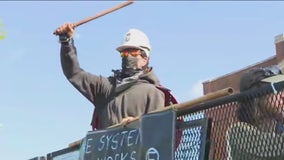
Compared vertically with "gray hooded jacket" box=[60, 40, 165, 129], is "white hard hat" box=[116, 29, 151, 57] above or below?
above

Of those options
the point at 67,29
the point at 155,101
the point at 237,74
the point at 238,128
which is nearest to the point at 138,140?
the point at 155,101

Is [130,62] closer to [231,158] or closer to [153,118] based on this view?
[153,118]

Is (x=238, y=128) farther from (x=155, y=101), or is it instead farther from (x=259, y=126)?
(x=155, y=101)

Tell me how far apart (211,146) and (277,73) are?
572mm

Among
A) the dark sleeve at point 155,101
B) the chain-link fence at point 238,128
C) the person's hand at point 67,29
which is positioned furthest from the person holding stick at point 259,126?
the person's hand at point 67,29

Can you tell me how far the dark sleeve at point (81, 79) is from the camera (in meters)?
4.88

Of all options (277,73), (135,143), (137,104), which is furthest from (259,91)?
(137,104)

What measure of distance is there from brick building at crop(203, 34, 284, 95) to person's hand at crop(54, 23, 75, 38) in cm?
1861

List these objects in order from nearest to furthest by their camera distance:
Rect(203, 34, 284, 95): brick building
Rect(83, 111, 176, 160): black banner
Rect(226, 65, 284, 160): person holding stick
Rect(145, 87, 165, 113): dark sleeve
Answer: Rect(226, 65, 284, 160): person holding stick → Rect(83, 111, 176, 160): black banner → Rect(145, 87, 165, 113): dark sleeve → Rect(203, 34, 284, 95): brick building

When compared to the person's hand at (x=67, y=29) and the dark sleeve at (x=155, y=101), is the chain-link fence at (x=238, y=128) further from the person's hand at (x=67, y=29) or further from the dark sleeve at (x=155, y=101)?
the person's hand at (x=67, y=29)

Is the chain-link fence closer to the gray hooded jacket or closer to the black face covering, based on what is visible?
the gray hooded jacket

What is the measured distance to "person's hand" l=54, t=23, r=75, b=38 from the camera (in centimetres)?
482

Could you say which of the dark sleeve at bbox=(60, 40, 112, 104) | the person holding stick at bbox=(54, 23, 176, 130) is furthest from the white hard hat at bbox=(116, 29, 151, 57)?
the dark sleeve at bbox=(60, 40, 112, 104)

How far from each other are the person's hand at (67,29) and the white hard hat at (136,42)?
0.41 metres
